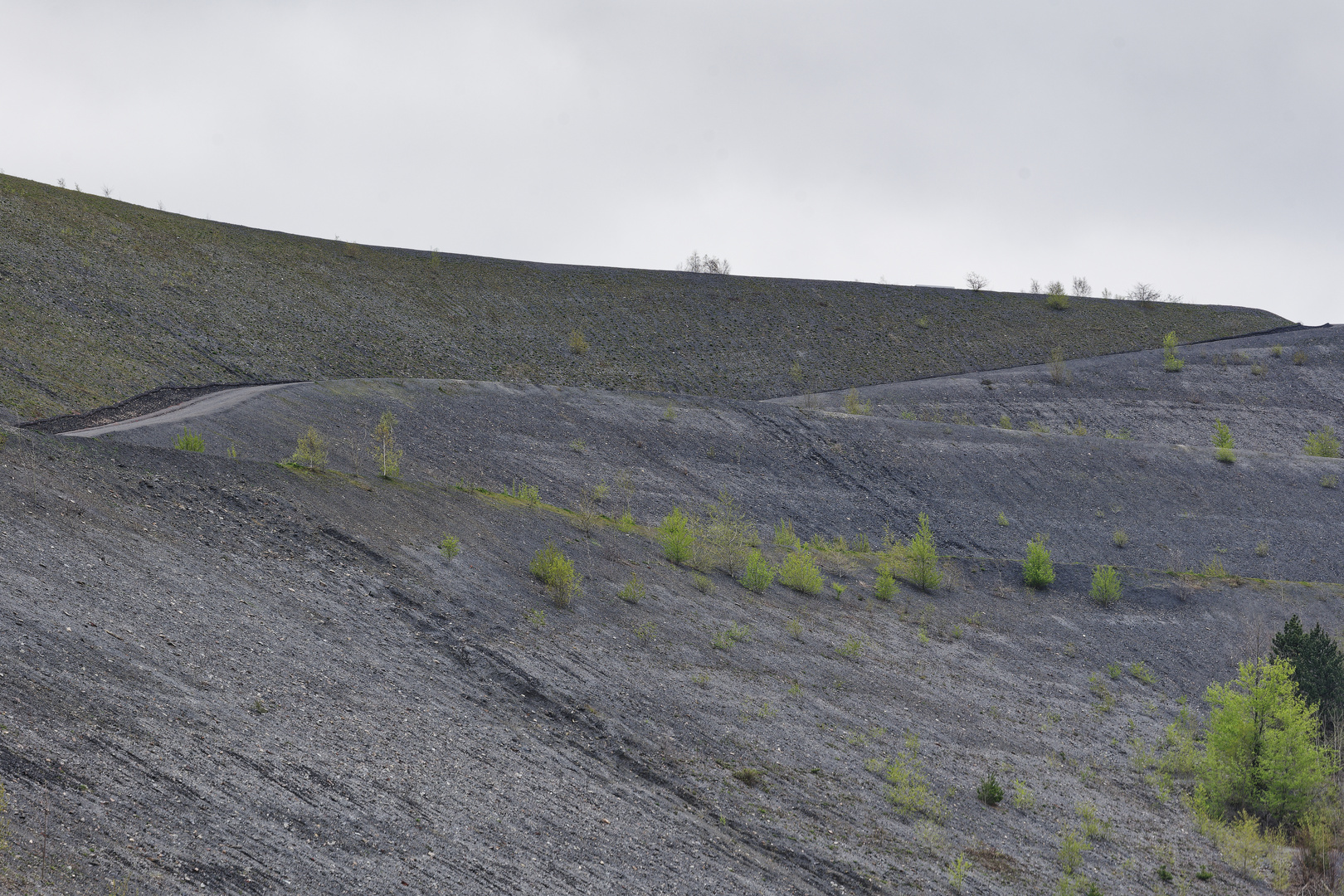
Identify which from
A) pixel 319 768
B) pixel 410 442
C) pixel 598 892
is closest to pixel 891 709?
pixel 598 892

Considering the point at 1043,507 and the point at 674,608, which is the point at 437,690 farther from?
the point at 1043,507

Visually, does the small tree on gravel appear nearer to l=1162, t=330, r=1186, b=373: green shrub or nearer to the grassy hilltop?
the grassy hilltop

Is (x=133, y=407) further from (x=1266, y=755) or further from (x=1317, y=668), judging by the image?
(x=1317, y=668)

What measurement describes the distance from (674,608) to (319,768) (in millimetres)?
12149

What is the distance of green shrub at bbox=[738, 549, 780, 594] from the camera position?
27969 mm

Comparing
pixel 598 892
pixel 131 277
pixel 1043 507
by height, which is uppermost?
pixel 131 277

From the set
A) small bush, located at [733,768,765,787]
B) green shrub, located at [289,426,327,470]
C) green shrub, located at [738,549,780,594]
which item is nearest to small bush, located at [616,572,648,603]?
green shrub, located at [738,549,780,594]

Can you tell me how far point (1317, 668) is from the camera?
2373 cm

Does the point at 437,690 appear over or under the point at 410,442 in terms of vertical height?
under

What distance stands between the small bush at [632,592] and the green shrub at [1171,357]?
46728mm

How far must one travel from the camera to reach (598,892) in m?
12.9

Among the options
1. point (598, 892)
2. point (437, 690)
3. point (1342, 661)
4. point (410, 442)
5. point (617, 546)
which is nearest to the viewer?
point (598, 892)

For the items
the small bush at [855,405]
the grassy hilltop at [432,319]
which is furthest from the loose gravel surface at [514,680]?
the small bush at [855,405]

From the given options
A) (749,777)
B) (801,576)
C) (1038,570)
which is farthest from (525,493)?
(1038,570)
